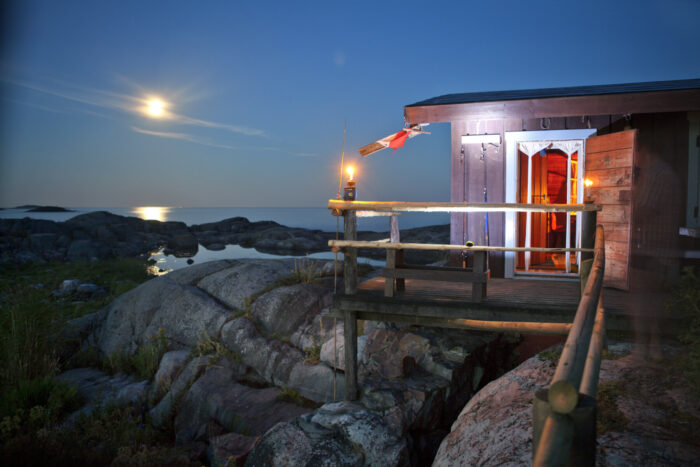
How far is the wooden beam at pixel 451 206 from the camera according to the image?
5602 millimetres

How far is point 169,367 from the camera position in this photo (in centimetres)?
871

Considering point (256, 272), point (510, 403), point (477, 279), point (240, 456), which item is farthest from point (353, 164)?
point (256, 272)

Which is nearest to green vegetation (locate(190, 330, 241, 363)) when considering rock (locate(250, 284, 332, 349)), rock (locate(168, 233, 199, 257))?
rock (locate(250, 284, 332, 349))

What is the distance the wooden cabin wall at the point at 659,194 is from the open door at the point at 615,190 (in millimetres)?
177

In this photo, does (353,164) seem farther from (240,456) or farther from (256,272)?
(256,272)

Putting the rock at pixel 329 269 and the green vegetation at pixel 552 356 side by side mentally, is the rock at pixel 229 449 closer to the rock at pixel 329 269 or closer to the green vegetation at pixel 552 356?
the green vegetation at pixel 552 356

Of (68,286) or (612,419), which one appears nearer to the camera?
(612,419)

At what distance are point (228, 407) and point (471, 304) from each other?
4447 millimetres

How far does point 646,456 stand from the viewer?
3.12 m

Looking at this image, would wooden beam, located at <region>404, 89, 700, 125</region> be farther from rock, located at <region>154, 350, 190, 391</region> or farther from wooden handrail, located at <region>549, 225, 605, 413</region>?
rock, located at <region>154, 350, 190, 391</region>

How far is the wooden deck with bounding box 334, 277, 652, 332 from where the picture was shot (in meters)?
5.51

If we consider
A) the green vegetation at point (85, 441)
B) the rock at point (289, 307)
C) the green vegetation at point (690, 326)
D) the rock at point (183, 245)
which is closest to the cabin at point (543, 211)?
the green vegetation at point (690, 326)

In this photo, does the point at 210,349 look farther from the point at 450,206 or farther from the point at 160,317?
the point at 450,206

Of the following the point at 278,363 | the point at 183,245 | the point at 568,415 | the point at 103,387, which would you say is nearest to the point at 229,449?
→ the point at 278,363
